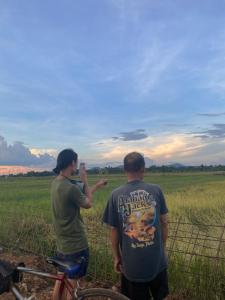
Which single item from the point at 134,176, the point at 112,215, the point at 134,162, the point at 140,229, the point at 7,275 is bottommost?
the point at 7,275

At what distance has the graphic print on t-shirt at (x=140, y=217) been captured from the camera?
11.3 feet

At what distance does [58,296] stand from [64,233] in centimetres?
69

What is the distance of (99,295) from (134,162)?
1.05 meters

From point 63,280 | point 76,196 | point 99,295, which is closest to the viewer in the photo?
point 99,295

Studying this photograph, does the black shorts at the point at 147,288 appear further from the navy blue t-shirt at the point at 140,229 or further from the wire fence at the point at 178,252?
the wire fence at the point at 178,252

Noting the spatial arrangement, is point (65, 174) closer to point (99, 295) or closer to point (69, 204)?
point (69, 204)

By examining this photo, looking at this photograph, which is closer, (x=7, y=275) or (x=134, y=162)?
(x=7, y=275)

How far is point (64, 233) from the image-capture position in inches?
168

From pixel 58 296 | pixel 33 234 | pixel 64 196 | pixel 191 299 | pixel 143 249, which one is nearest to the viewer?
pixel 143 249

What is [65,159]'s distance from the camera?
4.20 metres

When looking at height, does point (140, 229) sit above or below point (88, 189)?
below

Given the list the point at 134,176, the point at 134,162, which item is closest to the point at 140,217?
the point at 134,176

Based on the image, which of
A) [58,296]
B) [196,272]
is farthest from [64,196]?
[196,272]

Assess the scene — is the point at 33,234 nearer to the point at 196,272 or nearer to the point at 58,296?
the point at 196,272
